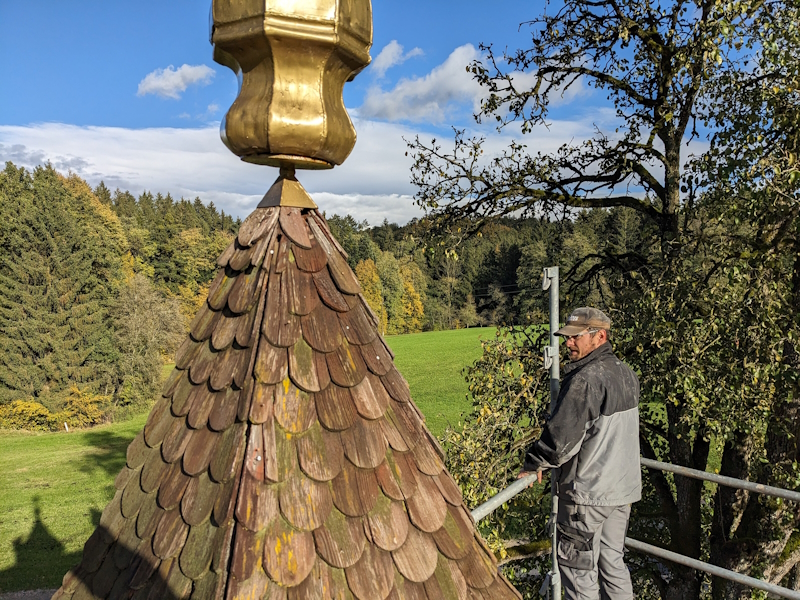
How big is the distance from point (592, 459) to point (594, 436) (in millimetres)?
152

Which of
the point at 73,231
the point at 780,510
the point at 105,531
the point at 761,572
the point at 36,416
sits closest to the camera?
the point at 105,531

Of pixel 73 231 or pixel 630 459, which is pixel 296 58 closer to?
pixel 630 459

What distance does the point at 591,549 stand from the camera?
3.76 meters

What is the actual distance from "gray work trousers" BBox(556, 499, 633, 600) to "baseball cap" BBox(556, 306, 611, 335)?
113cm

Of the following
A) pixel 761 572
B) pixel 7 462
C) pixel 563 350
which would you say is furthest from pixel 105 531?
pixel 7 462

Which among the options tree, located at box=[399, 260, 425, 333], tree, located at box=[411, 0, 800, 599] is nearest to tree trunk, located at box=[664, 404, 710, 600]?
tree, located at box=[411, 0, 800, 599]

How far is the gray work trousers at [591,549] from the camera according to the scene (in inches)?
147

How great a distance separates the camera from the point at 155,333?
128 feet

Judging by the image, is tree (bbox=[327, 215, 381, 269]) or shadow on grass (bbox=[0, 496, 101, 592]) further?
tree (bbox=[327, 215, 381, 269])

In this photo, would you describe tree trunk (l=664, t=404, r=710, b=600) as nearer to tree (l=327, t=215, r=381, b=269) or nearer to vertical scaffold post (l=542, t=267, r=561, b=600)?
vertical scaffold post (l=542, t=267, r=561, b=600)

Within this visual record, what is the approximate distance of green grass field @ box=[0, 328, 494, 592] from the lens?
15.3 m

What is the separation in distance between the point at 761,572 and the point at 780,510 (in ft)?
3.30

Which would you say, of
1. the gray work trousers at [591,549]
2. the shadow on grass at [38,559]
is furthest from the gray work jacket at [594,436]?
the shadow on grass at [38,559]

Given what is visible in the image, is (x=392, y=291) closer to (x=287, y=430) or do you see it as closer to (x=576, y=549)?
(x=576, y=549)
